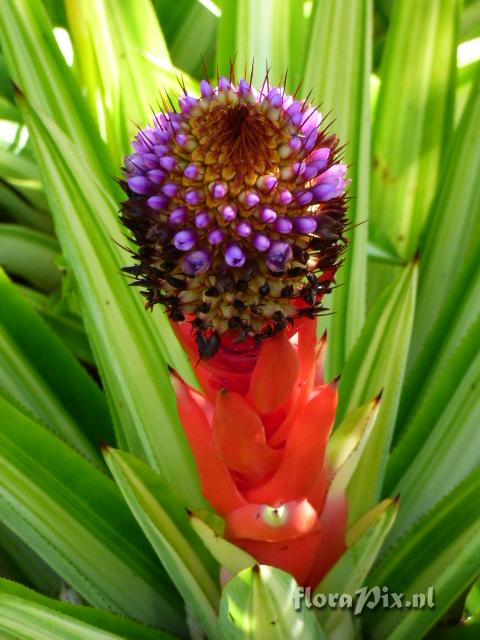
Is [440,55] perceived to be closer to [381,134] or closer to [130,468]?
[381,134]

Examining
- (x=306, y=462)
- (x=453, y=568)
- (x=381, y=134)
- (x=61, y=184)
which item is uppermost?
(x=381, y=134)

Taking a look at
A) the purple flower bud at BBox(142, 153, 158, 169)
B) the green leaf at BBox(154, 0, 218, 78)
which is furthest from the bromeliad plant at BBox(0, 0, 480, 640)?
the green leaf at BBox(154, 0, 218, 78)

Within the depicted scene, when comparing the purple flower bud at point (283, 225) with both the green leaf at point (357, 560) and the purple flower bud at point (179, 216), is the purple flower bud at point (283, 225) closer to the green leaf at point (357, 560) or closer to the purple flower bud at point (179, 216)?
the purple flower bud at point (179, 216)

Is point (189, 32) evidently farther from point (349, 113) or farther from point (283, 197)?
point (283, 197)

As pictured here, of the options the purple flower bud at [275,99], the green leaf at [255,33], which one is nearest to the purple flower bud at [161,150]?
the purple flower bud at [275,99]

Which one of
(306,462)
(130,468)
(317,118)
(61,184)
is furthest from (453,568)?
(61,184)


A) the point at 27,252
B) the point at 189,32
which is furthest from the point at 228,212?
the point at 189,32

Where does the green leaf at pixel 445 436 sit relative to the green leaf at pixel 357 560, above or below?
above
